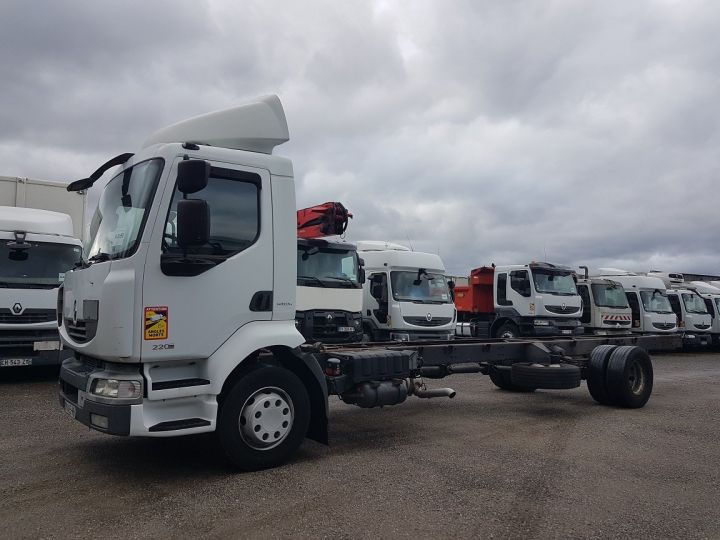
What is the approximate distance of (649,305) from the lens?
21.0 metres

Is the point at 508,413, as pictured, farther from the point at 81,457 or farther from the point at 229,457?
the point at 81,457

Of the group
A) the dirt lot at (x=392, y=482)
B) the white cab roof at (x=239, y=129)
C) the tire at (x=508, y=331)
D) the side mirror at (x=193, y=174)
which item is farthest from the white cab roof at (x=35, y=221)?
the tire at (x=508, y=331)

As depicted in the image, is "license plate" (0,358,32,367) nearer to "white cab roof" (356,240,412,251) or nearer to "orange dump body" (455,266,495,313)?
"white cab roof" (356,240,412,251)

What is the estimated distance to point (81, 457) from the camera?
19.0ft

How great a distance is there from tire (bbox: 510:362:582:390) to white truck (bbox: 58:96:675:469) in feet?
10.3

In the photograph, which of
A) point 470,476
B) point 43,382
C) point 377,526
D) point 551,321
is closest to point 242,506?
point 377,526

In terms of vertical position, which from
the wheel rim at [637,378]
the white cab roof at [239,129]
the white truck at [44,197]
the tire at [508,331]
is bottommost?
the wheel rim at [637,378]

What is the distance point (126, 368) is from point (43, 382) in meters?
7.41

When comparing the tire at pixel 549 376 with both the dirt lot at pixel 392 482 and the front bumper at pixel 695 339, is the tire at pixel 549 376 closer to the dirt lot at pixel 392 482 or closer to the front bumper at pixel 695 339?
the dirt lot at pixel 392 482

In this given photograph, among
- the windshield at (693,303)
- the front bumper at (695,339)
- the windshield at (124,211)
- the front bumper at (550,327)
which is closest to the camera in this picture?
the windshield at (124,211)

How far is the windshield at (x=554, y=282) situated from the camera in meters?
17.6

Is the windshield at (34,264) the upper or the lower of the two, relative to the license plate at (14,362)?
upper

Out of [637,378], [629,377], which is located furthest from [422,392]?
[637,378]

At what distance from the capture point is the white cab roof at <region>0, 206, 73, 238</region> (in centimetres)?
1032
